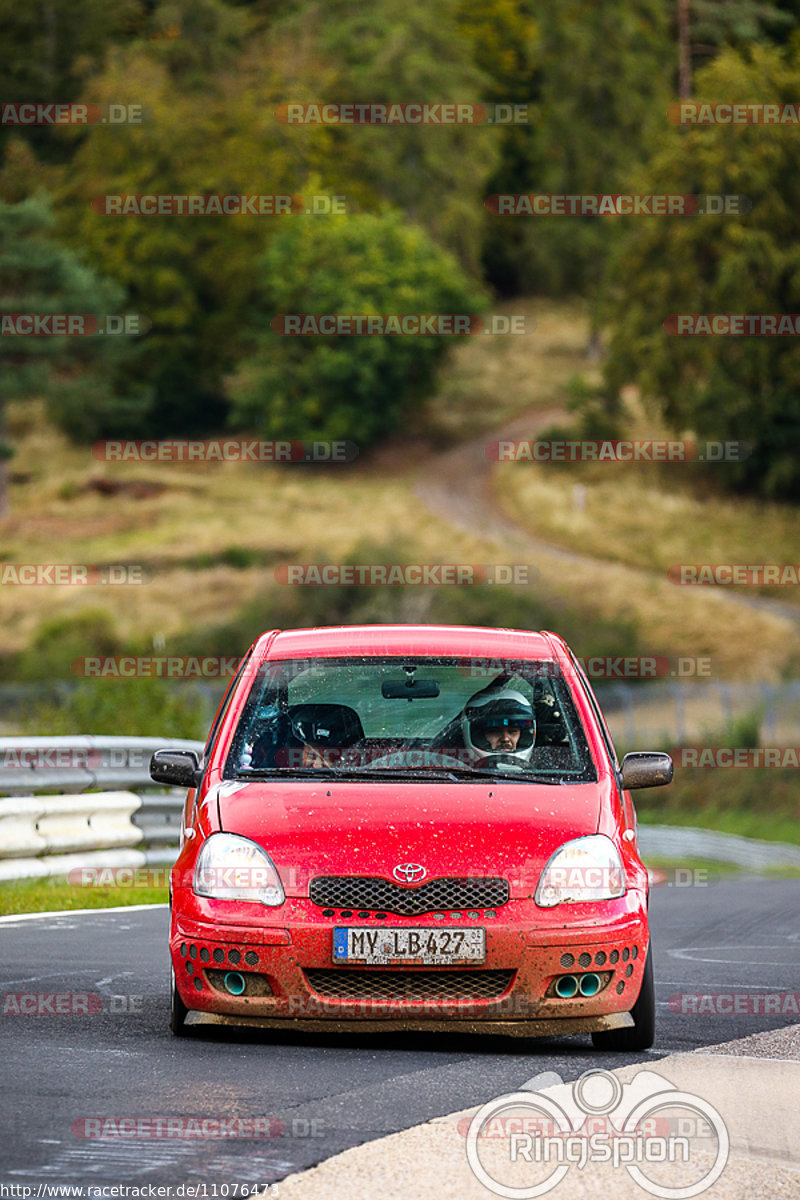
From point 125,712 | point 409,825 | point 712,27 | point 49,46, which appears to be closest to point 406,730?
point 409,825

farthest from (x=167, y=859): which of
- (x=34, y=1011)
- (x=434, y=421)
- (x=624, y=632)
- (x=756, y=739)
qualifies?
(x=434, y=421)

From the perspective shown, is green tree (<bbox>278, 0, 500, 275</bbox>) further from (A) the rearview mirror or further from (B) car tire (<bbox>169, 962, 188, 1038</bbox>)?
(B) car tire (<bbox>169, 962, 188, 1038</bbox>)

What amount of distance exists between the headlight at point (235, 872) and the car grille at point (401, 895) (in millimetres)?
169

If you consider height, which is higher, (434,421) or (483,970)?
(483,970)

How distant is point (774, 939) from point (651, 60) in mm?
91268

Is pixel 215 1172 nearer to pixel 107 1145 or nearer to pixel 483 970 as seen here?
pixel 107 1145

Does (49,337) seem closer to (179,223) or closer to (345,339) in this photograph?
(179,223)

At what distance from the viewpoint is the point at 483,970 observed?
292 inches

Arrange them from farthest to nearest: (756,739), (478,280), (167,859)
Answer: (478,280) → (756,739) → (167,859)

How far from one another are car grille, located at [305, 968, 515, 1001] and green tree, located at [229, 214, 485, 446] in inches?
3159

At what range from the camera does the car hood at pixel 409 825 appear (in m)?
7.43

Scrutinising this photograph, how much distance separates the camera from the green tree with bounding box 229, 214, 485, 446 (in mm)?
88000

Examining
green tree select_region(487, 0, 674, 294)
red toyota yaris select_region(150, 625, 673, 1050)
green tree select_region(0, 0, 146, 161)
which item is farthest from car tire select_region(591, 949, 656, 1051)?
green tree select_region(0, 0, 146, 161)

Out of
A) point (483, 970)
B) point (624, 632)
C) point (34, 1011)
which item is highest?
point (483, 970)
